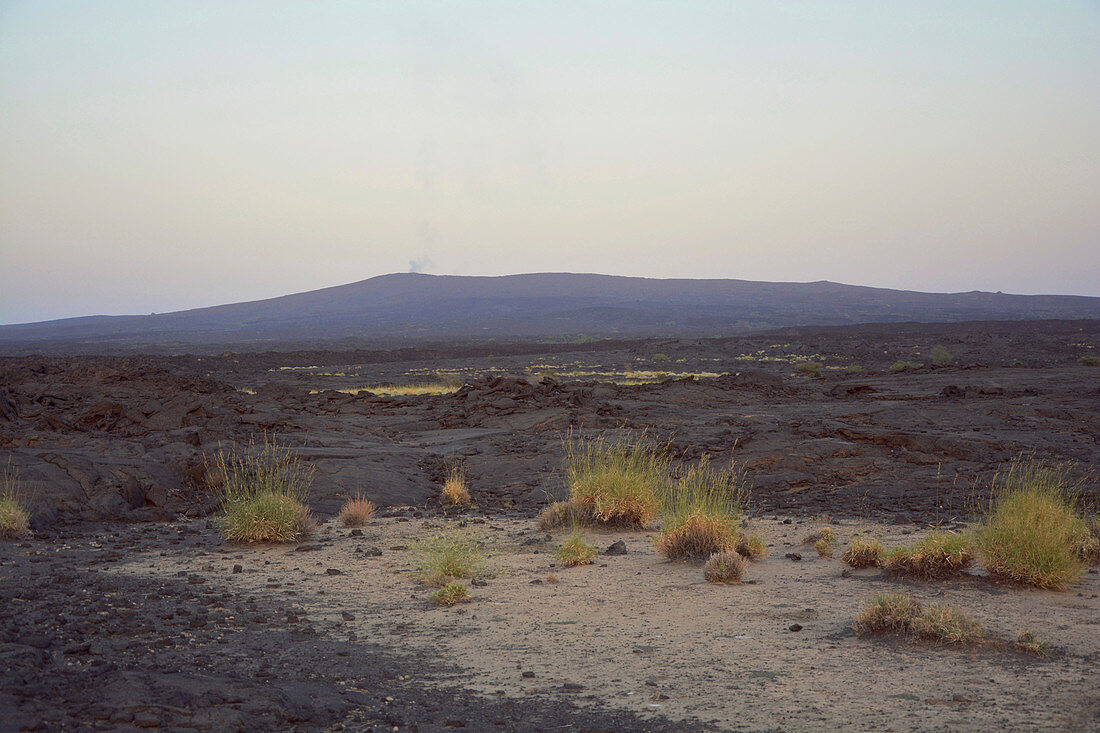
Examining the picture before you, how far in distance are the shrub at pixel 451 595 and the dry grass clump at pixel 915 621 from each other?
3525 millimetres

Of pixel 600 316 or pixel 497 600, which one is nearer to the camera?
pixel 497 600

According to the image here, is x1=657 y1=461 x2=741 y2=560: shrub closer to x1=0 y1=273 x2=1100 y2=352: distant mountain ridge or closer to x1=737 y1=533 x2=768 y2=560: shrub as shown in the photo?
x1=737 y1=533 x2=768 y2=560: shrub

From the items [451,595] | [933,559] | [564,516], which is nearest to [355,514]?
[564,516]

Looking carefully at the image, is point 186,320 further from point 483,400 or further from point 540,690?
point 540,690

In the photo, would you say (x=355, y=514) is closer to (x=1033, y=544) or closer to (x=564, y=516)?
(x=564, y=516)

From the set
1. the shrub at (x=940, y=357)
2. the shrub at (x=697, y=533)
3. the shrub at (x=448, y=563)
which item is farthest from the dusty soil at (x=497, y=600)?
the shrub at (x=940, y=357)

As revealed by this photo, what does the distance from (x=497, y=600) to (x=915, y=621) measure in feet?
12.1

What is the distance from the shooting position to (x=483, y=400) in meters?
23.9

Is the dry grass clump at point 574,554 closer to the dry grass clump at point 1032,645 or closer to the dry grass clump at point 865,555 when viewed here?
the dry grass clump at point 865,555

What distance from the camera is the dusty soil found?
16.9 ft

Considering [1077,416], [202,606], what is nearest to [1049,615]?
[202,606]

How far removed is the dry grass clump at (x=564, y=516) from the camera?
11273 mm

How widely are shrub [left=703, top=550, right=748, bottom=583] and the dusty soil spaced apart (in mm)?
171

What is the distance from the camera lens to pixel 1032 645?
5992 mm
